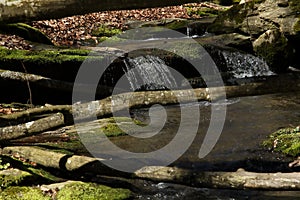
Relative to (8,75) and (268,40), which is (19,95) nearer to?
(8,75)

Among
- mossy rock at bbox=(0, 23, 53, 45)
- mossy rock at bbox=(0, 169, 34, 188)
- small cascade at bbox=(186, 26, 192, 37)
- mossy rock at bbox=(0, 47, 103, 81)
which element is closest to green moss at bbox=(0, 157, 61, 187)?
mossy rock at bbox=(0, 169, 34, 188)

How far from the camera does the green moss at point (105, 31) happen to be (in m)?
18.9

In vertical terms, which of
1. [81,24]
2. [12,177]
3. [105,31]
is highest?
[81,24]

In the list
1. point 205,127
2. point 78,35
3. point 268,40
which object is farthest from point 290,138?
point 78,35

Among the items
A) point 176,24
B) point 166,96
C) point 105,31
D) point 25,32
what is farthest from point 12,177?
point 176,24

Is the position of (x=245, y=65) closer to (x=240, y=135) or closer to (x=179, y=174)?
(x=240, y=135)

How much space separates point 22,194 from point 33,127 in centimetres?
89

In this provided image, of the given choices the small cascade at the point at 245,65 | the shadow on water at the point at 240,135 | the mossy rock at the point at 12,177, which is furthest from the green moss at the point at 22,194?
the small cascade at the point at 245,65

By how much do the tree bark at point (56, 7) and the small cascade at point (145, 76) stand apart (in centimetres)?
934

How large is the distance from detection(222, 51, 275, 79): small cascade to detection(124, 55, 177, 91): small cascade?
2.67 m

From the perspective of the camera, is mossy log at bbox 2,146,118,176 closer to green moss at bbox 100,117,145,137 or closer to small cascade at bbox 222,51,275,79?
green moss at bbox 100,117,145,137

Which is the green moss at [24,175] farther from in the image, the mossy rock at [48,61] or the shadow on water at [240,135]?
the mossy rock at [48,61]

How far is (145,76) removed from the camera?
42.6ft

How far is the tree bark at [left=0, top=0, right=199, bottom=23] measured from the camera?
3189 millimetres
